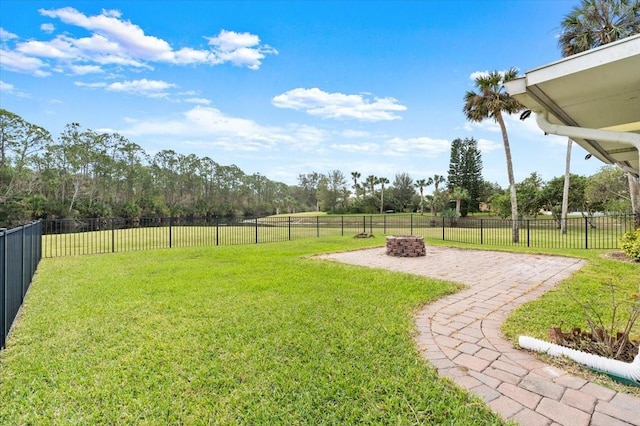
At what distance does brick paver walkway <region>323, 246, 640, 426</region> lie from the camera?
1.81m

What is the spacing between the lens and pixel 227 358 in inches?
101

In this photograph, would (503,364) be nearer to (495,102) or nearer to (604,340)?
(604,340)

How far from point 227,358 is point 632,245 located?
8.96 meters

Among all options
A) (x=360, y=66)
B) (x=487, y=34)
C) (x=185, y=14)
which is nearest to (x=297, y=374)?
(x=185, y=14)

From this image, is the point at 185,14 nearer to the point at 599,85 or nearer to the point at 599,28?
the point at 599,85

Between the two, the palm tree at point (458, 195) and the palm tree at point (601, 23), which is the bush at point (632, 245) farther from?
the palm tree at point (458, 195)

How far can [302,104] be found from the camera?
2053 cm

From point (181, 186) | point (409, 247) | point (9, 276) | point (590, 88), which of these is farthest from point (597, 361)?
point (181, 186)

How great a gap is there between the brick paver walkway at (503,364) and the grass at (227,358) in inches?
7.1

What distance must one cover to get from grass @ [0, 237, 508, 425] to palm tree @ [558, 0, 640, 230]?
12.3 m

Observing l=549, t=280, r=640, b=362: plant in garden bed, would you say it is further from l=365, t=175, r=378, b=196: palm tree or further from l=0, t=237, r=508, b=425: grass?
l=365, t=175, r=378, b=196: palm tree

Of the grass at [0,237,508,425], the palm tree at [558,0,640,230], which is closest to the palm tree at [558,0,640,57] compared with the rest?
the palm tree at [558,0,640,230]

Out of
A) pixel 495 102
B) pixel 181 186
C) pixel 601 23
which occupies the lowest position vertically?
pixel 181 186

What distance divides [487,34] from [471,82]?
5376mm
